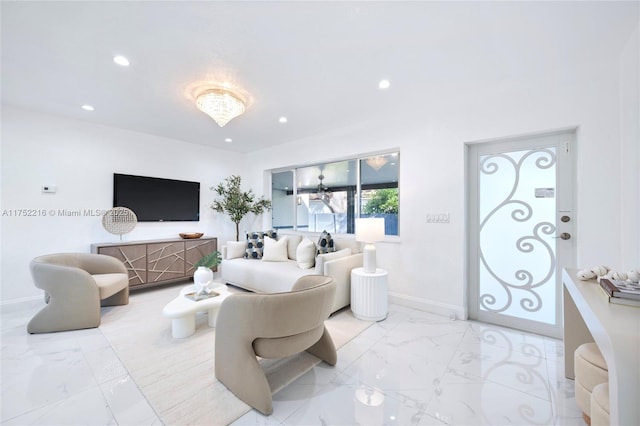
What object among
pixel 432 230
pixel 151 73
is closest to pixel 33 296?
pixel 151 73

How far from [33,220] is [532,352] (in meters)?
5.77

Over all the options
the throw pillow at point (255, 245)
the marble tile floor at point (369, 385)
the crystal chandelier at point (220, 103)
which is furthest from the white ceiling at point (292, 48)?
the marble tile floor at point (369, 385)

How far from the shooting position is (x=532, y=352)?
208cm

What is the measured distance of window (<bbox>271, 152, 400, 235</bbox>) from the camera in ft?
11.5

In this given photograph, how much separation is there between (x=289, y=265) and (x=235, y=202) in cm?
203

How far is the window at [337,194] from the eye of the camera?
3490 mm

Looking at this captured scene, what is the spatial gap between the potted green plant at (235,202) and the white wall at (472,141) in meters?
1.83

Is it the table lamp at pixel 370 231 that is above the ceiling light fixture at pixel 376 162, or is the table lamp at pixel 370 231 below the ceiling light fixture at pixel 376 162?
below

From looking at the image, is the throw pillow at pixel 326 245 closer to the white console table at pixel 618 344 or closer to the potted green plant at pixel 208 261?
the potted green plant at pixel 208 261

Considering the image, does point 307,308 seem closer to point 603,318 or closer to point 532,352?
point 603,318

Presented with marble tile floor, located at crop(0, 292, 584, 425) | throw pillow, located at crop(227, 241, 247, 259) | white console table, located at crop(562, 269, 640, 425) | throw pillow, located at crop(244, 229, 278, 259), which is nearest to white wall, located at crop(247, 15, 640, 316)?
marble tile floor, located at crop(0, 292, 584, 425)

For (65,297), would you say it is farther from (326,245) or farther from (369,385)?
(369,385)

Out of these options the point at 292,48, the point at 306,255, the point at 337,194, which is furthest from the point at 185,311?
the point at 337,194

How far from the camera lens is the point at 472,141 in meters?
2.69
